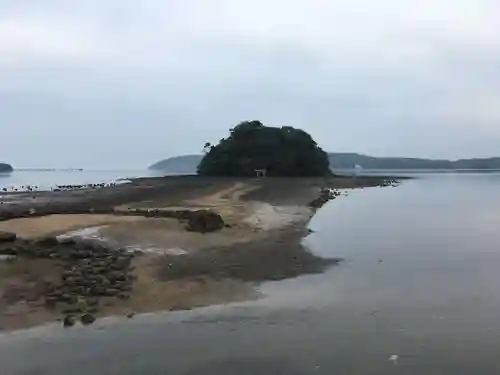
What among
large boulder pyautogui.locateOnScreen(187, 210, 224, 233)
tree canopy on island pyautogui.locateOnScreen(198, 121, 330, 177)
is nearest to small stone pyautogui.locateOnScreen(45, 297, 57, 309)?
large boulder pyautogui.locateOnScreen(187, 210, 224, 233)

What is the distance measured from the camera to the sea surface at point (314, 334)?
928 cm

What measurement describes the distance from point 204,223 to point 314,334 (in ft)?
46.6

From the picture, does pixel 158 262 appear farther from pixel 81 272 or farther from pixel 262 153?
pixel 262 153

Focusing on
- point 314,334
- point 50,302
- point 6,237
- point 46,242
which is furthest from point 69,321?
point 6,237

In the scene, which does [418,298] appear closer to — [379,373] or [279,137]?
[379,373]

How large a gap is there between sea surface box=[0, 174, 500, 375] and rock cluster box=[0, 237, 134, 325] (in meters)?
1.23

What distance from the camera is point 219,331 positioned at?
36.4 ft

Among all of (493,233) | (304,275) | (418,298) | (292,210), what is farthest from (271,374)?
(292,210)

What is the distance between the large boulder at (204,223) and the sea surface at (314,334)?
8.27m

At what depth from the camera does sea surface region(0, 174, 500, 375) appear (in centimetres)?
928

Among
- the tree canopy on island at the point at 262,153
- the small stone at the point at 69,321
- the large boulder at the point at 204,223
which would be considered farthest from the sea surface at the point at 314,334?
the tree canopy on island at the point at 262,153

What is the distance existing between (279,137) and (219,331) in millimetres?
102361

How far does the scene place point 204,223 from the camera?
24.6 m

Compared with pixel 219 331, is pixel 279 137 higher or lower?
higher
